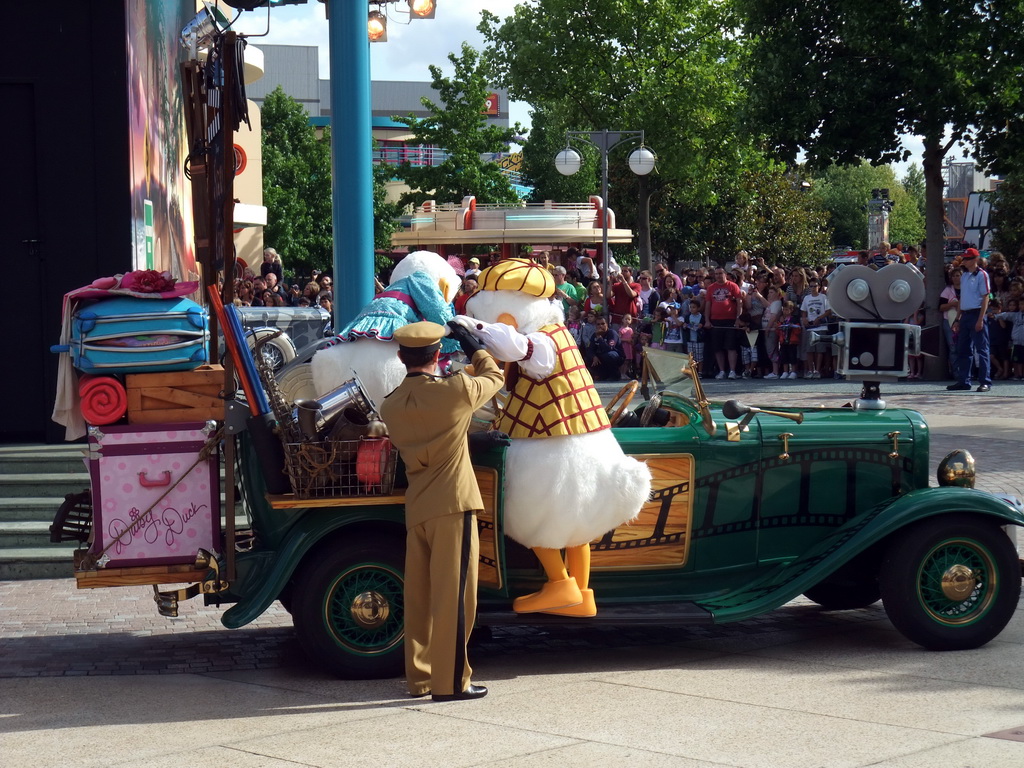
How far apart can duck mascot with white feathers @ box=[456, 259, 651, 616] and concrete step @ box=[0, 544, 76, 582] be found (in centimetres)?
357

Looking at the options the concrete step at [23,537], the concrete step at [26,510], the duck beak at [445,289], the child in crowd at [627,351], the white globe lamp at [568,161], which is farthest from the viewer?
the white globe lamp at [568,161]

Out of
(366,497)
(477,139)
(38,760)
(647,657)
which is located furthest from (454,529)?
(477,139)

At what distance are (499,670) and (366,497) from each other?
1.06 metres

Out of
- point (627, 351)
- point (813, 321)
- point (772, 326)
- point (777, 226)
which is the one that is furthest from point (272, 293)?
point (777, 226)

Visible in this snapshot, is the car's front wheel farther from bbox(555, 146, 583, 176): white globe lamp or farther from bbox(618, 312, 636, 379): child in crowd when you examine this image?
bbox(555, 146, 583, 176): white globe lamp

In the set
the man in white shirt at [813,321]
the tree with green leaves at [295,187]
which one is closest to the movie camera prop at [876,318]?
the man in white shirt at [813,321]

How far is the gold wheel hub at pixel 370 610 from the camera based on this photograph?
5891mm

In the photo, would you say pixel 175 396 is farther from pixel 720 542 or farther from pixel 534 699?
pixel 720 542

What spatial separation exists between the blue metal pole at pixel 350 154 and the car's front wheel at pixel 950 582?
5.18 m

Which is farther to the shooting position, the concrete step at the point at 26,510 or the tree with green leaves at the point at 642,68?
the tree with green leaves at the point at 642,68

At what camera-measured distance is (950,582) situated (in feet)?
20.2

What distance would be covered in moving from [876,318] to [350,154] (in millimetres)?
4153

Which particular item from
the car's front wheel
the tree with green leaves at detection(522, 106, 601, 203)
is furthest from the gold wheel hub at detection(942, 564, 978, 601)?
the tree with green leaves at detection(522, 106, 601, 203)

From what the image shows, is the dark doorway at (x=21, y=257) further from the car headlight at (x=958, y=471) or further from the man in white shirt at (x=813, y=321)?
the man in white shirt at (x=813, y=321)
